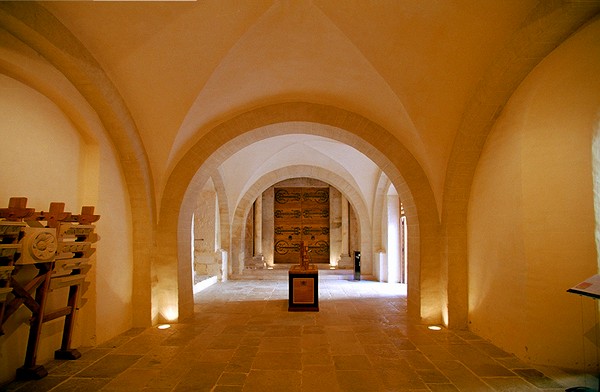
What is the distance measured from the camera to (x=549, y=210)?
3.99m

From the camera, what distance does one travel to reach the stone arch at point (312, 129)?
5.76m

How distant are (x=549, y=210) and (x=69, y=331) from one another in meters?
5.40

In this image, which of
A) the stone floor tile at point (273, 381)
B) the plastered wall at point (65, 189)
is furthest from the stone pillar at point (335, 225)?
the stone floor tile at point (273, 381)

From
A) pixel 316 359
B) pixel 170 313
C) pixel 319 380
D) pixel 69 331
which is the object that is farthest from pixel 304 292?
pixel 69 331

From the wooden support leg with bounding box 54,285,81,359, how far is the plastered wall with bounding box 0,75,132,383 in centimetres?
14

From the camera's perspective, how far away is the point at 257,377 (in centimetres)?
373

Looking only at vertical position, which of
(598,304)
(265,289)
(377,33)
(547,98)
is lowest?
(265,289)

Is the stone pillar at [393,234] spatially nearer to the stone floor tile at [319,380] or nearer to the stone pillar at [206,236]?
the stone pillar at [206,236]

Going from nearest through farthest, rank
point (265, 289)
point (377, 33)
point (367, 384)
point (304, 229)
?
point (367, 384) → point (377, 33) → point (265, 289) → point (304, 229)

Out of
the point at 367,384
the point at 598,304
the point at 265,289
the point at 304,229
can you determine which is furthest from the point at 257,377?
the point at 304,229

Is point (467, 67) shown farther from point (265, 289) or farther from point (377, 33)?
point (265, 289)

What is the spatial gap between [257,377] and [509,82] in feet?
14.0

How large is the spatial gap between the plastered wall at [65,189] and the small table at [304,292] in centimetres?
271

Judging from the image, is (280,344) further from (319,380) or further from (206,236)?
(206,236)
